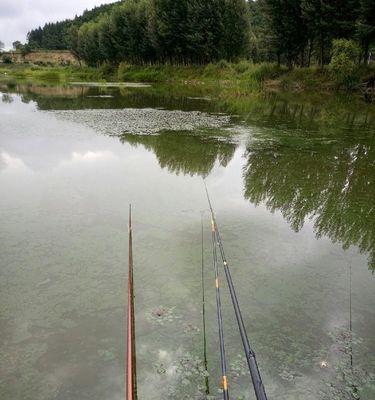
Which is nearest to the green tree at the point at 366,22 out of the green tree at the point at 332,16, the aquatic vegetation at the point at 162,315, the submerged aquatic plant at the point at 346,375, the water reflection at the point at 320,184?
the green tree at the point at 332,16

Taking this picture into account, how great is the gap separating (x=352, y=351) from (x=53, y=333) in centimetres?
364

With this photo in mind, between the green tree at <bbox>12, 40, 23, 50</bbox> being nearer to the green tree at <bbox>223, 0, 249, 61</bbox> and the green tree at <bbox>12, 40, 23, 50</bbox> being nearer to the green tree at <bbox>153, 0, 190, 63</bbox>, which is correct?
the green tree at <bbox>153, 0, 190, 63</bbox>

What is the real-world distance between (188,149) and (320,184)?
5452 millimetres

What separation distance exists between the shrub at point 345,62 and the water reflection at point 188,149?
21470 millimetres

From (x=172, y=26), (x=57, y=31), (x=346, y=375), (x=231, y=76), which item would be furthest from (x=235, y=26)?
(x=57, y=31)

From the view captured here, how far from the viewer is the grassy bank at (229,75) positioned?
40.6 metres

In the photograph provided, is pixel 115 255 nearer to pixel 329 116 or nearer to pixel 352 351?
pixel 352 351

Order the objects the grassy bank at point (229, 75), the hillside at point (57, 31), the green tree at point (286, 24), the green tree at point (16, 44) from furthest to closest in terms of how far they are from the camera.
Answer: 1. the hillside at point (57, 31)
2. the green tree at point (16, 44)
3. the green tree at point (286, 24)
4. the grassy bank at point (229, 75)

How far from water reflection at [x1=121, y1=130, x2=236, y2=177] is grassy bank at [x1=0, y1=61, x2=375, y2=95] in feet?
82.7

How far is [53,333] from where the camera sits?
5.01 metres

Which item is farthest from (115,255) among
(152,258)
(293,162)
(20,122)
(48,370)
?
(20,122)

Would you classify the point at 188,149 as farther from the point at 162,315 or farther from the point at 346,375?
the point at 346,375

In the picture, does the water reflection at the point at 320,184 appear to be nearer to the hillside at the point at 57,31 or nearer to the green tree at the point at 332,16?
the green tree at the point at 332,16

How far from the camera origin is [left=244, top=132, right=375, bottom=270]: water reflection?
28.2 ft
